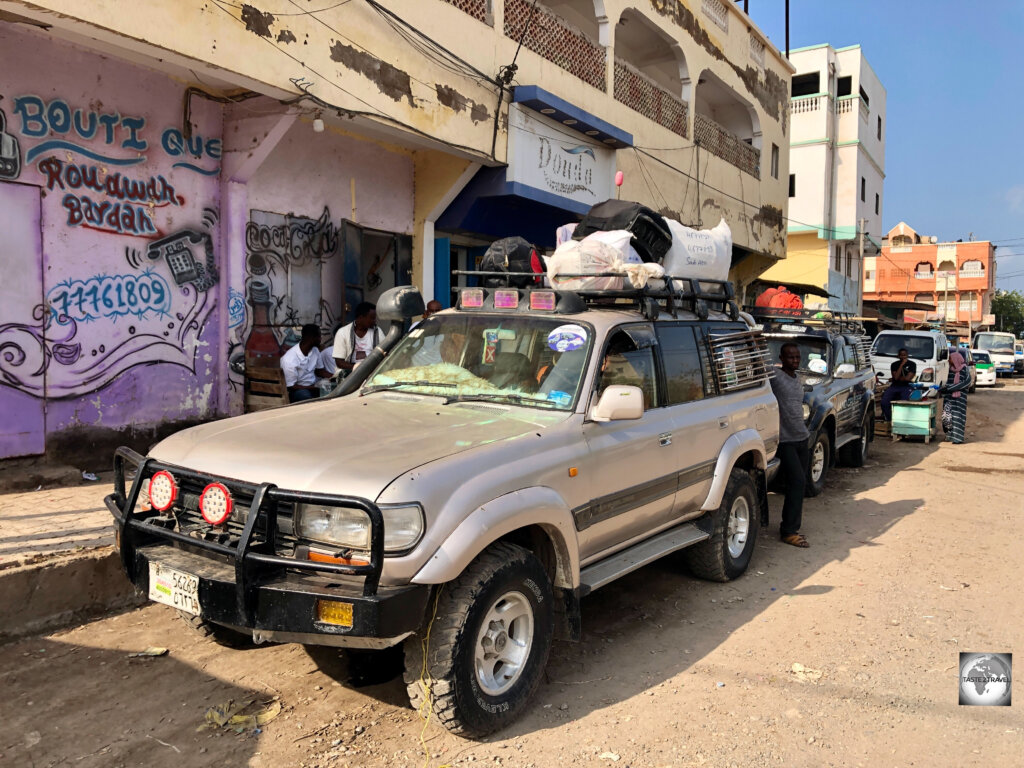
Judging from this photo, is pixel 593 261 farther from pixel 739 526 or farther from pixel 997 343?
pixel 997 343

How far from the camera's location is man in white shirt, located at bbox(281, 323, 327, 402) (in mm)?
7859

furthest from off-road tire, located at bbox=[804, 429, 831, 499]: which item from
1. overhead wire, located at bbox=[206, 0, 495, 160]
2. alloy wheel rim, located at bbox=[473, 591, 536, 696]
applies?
alloy wheel rim, located at bbox=[473, 591, 536, 696]

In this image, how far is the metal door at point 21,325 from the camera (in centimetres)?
643

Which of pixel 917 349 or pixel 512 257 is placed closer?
pixel 512 257

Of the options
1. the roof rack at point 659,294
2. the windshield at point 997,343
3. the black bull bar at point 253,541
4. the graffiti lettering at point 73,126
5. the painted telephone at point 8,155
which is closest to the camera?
the black bull bar at point 253,541

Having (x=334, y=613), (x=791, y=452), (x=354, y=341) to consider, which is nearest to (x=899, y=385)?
(x=791, y=452)

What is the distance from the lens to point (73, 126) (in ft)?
22.4

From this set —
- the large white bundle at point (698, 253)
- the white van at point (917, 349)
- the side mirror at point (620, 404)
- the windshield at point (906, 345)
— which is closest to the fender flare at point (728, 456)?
the large white bundle at point (698, 253)

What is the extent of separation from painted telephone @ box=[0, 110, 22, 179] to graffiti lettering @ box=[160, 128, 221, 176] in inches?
56.0

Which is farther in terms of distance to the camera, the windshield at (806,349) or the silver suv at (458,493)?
the windshield at (806,349)

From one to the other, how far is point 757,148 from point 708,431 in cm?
1717

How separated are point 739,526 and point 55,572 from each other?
14.6 ft

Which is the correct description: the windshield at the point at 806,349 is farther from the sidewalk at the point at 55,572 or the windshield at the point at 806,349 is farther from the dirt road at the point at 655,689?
the sidewalk at the point at 55,572

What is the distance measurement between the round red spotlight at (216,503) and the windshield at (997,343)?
37771 millimetres
